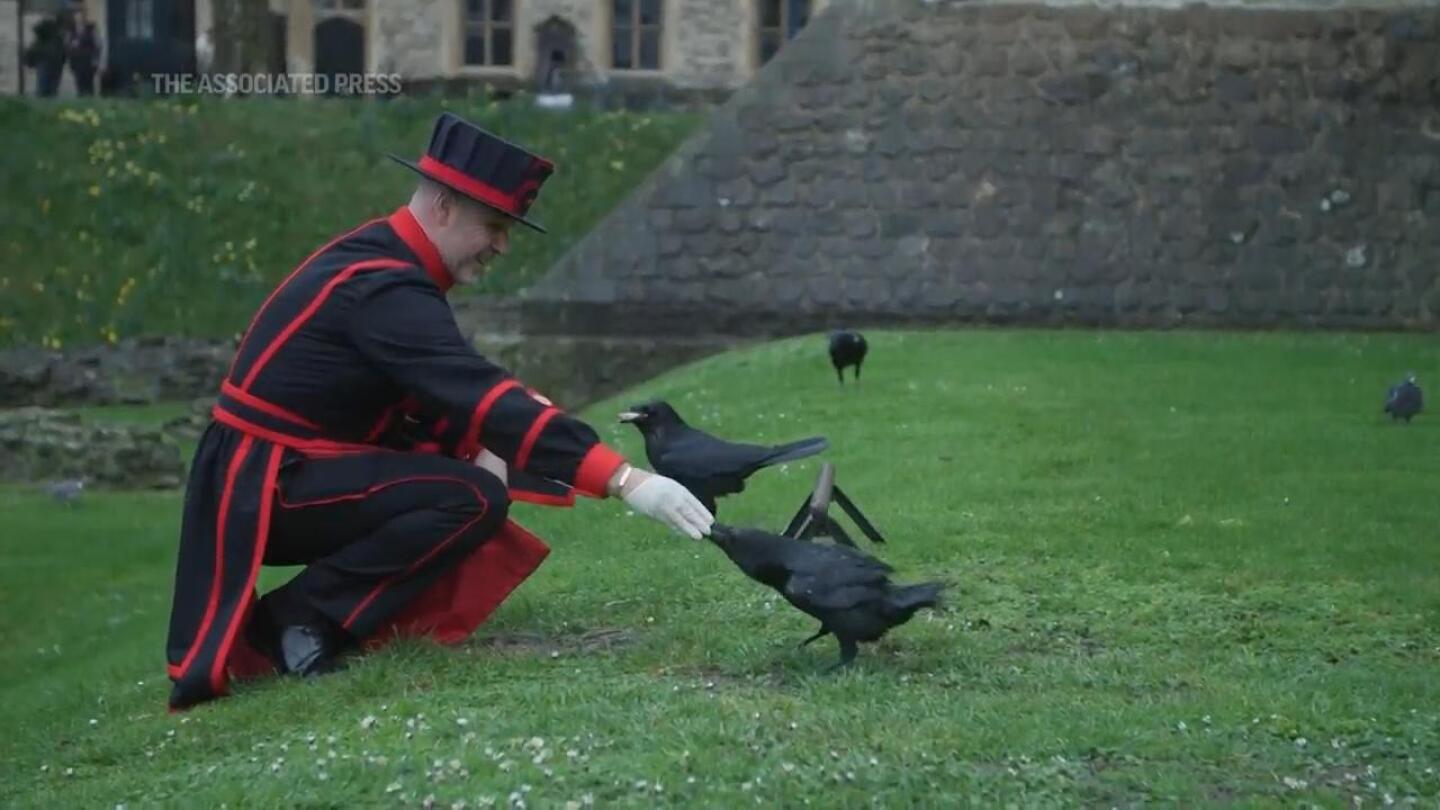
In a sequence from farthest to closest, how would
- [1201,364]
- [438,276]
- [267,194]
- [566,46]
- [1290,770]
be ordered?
[566,46]
[267,194]
[1201,364]
[438,276]
[1290,770]

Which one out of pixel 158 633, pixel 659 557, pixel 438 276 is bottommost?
pixel 158 633

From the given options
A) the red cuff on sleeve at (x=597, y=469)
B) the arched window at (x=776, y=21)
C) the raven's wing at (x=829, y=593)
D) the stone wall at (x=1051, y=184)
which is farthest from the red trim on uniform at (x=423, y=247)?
the arched window at (x=776, y=21)

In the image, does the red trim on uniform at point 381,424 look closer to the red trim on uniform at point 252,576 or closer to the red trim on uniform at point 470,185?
the red trim on uniform at point 252,576

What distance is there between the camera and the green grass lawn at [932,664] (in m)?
6.48

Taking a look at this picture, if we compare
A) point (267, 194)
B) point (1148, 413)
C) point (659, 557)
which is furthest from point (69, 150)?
point (659, 557)

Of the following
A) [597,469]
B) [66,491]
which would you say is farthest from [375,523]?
[66,491]

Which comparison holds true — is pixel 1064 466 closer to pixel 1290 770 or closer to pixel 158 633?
pixel 158 633

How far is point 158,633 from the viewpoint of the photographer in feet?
40.1

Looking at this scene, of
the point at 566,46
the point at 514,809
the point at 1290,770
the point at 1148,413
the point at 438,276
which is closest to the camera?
the point at 514,809

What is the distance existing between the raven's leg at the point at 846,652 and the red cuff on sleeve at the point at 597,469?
2.95 feet

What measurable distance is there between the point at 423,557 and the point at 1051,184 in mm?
15950

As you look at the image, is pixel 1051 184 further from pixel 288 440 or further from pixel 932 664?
pixel 288 440

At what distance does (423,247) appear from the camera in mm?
7996

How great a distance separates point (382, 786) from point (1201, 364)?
13.0 meters
